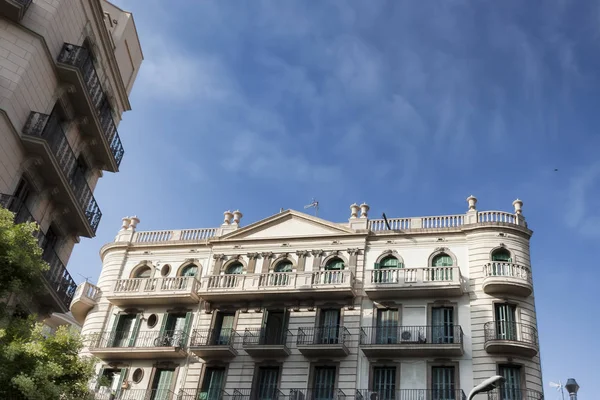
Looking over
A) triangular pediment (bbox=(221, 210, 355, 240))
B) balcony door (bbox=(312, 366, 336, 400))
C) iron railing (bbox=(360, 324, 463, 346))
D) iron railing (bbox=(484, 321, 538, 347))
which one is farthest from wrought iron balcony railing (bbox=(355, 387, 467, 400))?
triangular pediment (bbox=(221, 210, 355, 240))

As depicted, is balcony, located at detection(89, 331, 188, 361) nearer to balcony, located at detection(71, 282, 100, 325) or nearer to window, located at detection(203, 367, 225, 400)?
window, located at detection(203, 367, 225, 400)

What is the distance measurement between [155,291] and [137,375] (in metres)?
4.35

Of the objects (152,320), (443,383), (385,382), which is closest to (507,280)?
(443,383)

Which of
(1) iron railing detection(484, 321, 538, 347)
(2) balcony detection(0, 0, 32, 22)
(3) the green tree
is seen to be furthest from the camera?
(1) iron railing detection(484, 321, 538, 347)

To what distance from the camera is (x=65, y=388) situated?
14.9 metres

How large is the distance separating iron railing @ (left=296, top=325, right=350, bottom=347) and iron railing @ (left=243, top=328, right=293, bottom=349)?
66cm

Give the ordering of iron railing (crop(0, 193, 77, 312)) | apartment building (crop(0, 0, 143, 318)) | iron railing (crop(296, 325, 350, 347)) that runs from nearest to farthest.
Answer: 1. apartment building (crop(0, 0, 143, 318))
2. iron railing (crop(0, 193, 77, 312))
3. iron railing (crop(296, 325, 350, 347))

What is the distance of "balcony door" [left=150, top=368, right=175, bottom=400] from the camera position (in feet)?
102

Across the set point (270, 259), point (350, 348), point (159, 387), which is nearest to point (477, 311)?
point (350, 348)

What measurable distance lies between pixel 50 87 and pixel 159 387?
16.9m

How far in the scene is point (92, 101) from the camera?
73.8ft

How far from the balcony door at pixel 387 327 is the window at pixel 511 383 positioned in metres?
4.98

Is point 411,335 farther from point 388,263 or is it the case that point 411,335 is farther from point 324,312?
point 324,312

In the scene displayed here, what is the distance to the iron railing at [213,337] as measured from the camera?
104ft
